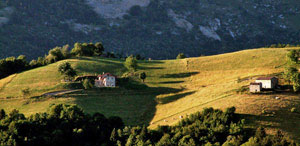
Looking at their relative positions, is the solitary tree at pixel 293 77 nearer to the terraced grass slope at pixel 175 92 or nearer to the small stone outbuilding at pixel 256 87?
the terraced grass slope at pixel 175 92

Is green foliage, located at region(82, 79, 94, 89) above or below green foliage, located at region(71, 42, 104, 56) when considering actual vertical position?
below

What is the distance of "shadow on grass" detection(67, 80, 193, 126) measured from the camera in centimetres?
11975

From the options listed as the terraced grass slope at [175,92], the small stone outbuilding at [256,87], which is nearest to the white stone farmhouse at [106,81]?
the terraced grass slope at [175,92]

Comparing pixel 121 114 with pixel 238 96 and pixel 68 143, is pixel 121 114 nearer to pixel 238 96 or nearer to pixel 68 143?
pixel 68 143

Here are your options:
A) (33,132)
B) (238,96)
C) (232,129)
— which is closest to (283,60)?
(238,96)

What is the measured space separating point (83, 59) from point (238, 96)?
267 ft

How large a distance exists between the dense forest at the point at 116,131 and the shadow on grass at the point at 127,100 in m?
7.26

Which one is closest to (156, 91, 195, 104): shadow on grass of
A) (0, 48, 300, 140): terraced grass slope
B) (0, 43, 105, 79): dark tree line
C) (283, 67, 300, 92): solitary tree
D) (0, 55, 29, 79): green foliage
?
(0, 48, 300, 140): terraced grass slope

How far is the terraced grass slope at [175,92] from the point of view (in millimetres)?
102375

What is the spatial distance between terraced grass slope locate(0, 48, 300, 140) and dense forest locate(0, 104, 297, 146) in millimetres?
5399

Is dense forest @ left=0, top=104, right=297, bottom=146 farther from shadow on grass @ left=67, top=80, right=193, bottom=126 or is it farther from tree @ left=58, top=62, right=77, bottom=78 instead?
tree @ left=58, top=62, right=77, bottom=78

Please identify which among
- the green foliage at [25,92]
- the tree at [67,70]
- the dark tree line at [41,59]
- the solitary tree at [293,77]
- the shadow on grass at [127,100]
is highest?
the dark tree line at [41,59]

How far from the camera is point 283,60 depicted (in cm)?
14312

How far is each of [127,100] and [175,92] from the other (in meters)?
15.1
